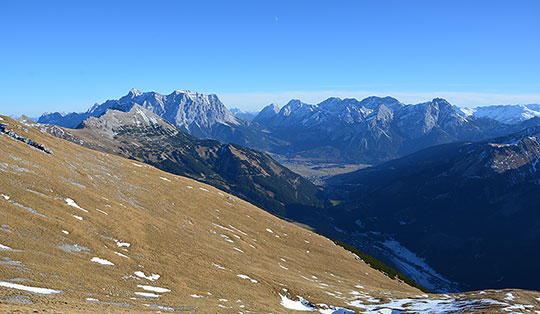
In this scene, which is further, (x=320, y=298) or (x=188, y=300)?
(x=320, y=298)

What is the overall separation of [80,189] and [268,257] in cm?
5014

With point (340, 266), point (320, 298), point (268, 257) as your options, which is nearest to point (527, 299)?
point (320, 298)

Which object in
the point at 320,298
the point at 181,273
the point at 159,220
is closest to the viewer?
the point at 181,273

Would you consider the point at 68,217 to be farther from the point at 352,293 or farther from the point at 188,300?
the point at 352,293

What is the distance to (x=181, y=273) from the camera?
53.8 m

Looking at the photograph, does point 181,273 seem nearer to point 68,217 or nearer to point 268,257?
point 68,217

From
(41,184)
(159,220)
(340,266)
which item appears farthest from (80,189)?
(340,266)

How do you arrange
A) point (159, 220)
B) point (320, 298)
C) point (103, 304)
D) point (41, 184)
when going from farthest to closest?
point (159, 220)
point (41, 184)
point (320, 298)
point (103, 304)

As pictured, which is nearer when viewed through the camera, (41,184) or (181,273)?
(181,273)

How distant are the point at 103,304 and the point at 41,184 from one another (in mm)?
44999

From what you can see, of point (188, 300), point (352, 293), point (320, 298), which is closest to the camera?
point (188, 300)

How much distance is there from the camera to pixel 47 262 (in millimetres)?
40562

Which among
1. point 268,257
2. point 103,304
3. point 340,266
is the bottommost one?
point 340,266

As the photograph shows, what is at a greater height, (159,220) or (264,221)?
(159,220)
